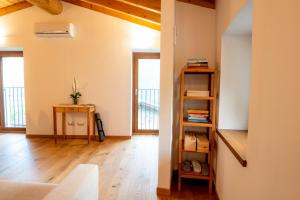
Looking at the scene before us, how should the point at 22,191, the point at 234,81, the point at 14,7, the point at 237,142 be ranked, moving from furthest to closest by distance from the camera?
the point at 14,7 → the point at 234,81 → the point at 237,142 → the point at 22,191

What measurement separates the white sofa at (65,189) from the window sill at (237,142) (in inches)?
38.3

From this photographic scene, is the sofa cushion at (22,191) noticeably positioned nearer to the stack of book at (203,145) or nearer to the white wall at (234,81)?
the stack of book at (203,145)

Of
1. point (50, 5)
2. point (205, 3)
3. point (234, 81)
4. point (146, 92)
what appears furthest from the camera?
point (146, 92)

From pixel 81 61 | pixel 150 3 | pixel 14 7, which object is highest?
pixel 14 7

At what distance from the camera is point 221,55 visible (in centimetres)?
206

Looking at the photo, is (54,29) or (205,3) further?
(54,29)

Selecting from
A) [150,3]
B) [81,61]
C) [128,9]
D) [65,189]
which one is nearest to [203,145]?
Result: [65,189]

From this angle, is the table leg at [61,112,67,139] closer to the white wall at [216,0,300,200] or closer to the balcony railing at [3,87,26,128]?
the balcony railing at [3,87,26,128]

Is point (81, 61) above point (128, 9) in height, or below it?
below

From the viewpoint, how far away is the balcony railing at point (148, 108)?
4.76 m

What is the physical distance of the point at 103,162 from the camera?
2.98 m

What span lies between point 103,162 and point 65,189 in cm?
215

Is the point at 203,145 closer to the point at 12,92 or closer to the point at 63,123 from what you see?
the point at 63,123

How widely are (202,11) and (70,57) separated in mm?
3040
